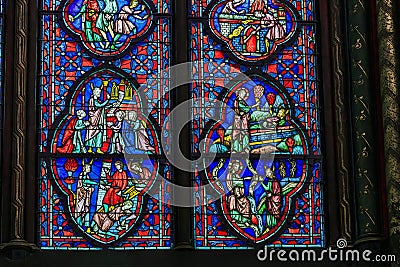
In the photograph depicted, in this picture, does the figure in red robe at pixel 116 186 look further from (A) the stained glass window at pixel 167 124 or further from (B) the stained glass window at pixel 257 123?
(B) the stained glass window at pixel 257 123

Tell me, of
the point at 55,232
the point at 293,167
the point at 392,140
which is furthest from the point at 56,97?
the point at 392,140

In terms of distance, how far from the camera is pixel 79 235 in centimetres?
1430

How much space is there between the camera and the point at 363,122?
14.7 metres

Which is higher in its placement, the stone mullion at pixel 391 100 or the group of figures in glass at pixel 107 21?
the group of figures in glass at pixel 107 21

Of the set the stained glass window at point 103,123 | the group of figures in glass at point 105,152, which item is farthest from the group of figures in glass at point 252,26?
the group of figures in glass at point 105,152

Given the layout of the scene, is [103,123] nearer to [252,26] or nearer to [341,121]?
[252,26]

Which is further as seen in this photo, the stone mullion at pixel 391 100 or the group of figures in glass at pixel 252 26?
the group of figures in glass at pixel 252 26

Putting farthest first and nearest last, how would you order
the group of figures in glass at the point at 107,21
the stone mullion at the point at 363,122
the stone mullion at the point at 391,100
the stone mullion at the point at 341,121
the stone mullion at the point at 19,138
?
1. the group of figures in glass at the point at 107,21
2. the stone mullion at the point at 341,121
3. the stone mullion at the point at 363,122
4. the stone mullion at the point at 391,100
5. the stone mullion at the point at 19,138

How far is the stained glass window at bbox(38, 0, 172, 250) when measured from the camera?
566 inches

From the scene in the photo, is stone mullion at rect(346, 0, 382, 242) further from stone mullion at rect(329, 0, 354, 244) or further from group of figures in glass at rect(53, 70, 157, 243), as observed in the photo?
group of figures in glass at rect(53, 70, 157, 243)

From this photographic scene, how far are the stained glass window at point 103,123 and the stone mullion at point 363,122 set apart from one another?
1.87 m

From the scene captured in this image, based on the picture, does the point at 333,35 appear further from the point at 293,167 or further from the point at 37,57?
the point at 37,57

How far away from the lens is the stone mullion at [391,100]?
1422cm

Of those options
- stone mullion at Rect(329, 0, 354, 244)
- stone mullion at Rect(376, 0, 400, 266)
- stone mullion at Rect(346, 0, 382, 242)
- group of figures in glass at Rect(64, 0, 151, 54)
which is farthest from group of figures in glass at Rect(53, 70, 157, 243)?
stone mullion at Rect(376, 0, 400, 266)
